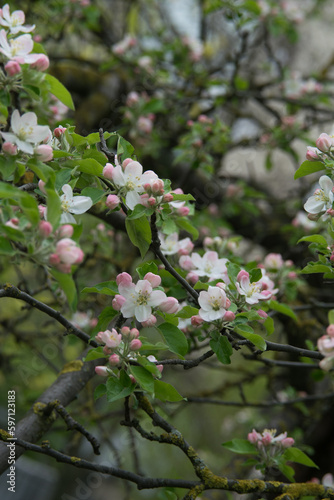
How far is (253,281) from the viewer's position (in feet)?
3.96

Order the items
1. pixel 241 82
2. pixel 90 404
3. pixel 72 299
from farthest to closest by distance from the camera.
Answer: pixel 241 82
pixel 90 404
pixel 72 299

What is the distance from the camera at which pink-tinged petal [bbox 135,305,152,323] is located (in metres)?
1.06

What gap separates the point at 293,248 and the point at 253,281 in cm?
186

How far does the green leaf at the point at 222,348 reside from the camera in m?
1.08

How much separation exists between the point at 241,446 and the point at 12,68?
1.14 m

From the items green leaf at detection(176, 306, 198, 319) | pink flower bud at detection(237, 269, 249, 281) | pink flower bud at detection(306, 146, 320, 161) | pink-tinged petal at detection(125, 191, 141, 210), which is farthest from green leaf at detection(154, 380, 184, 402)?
pink flower bud at detection(306, 146, 320, 161)

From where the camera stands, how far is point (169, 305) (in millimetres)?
1075

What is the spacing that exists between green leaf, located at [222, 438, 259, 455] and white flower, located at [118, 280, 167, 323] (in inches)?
22.1

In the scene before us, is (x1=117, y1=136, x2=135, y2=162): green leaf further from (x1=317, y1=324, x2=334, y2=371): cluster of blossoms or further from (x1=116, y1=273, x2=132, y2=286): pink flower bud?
(x1=317, y1=324, x2=334, y2=371): cluster of blossoms

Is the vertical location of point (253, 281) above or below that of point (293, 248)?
above

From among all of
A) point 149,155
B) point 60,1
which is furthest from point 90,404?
point 60,1

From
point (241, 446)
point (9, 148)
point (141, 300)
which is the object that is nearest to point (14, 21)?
point (9, 148)

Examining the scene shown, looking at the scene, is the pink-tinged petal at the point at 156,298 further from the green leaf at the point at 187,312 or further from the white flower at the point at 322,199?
the white flower at the point at 322,199

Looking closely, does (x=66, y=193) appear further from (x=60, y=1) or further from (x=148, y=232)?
(x=60, y=1)
